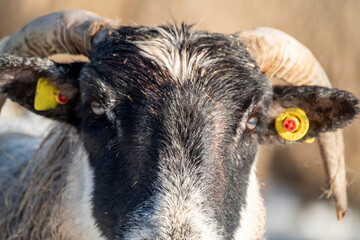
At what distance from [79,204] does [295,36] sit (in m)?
9.42

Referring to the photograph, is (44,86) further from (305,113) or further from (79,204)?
(305,113)

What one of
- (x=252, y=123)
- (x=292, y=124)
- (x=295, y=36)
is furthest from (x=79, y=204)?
(x=295, y=36)

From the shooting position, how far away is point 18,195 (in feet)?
16.0

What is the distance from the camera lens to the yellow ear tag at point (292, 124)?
14.5 feet

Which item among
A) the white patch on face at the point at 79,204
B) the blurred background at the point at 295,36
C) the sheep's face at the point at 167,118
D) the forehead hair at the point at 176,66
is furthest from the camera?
the blurred background at the point at 295,36

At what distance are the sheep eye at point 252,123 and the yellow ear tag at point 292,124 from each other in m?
0.52

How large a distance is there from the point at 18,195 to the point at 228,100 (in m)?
2.22

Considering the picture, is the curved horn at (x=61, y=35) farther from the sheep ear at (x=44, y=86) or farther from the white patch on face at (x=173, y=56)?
the white patch on face at (x=173, y=56)

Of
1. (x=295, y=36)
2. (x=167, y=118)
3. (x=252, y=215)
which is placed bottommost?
(x=295, y=36)

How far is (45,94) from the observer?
4.23m

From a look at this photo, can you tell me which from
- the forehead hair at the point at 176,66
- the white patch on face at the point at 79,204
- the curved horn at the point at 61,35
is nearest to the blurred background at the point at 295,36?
the curved horn at the point at 61,35

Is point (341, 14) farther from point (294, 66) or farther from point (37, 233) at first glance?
point (37, 233)

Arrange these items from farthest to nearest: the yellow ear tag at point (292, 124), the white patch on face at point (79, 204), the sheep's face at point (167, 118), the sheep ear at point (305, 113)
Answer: the yellow ear tag at point (292, 124), the sheep ear at point (305, 113), the white patch on face at point (79, 204), the sheep's face at point (167, 118)

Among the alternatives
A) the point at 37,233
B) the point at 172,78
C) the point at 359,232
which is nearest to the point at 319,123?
the point at 172,78
